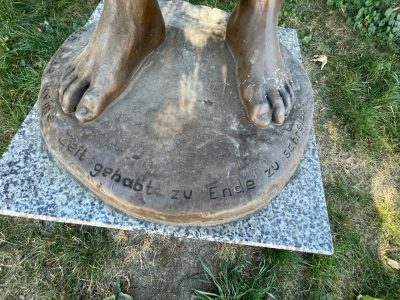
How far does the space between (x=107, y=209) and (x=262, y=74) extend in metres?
0.77

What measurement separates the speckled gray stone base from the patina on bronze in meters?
0.08

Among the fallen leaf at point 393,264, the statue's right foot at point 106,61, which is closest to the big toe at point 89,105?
the statue's right foot at point 106,61

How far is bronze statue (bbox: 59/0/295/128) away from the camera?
1.53 m

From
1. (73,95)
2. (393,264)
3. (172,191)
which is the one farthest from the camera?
(393,264)

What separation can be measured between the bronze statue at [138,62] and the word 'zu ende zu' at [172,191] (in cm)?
21

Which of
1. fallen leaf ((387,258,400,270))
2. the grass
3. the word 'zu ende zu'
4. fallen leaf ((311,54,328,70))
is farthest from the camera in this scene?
fallen leaf ((311,54,328,70))

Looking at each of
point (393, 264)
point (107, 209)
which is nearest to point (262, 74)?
point (107, 209)

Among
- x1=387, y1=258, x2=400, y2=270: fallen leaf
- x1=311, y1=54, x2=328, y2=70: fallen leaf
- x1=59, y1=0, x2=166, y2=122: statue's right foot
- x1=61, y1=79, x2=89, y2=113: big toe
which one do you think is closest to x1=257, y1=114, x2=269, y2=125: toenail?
x1=59, y1=0, x2=166, y2=122: statue's right foot

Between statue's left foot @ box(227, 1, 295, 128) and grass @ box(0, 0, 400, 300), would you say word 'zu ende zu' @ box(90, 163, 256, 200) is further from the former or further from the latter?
grass @ box(0, 0, 400, 300)

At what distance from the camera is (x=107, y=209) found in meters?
1.57

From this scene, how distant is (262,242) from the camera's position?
159 centimetres

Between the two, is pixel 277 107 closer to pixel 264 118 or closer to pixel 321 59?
pixel 264 118

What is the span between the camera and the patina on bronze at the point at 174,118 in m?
1.45

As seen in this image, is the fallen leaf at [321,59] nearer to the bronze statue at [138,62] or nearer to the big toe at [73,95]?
the bronze statue at [138,62]
